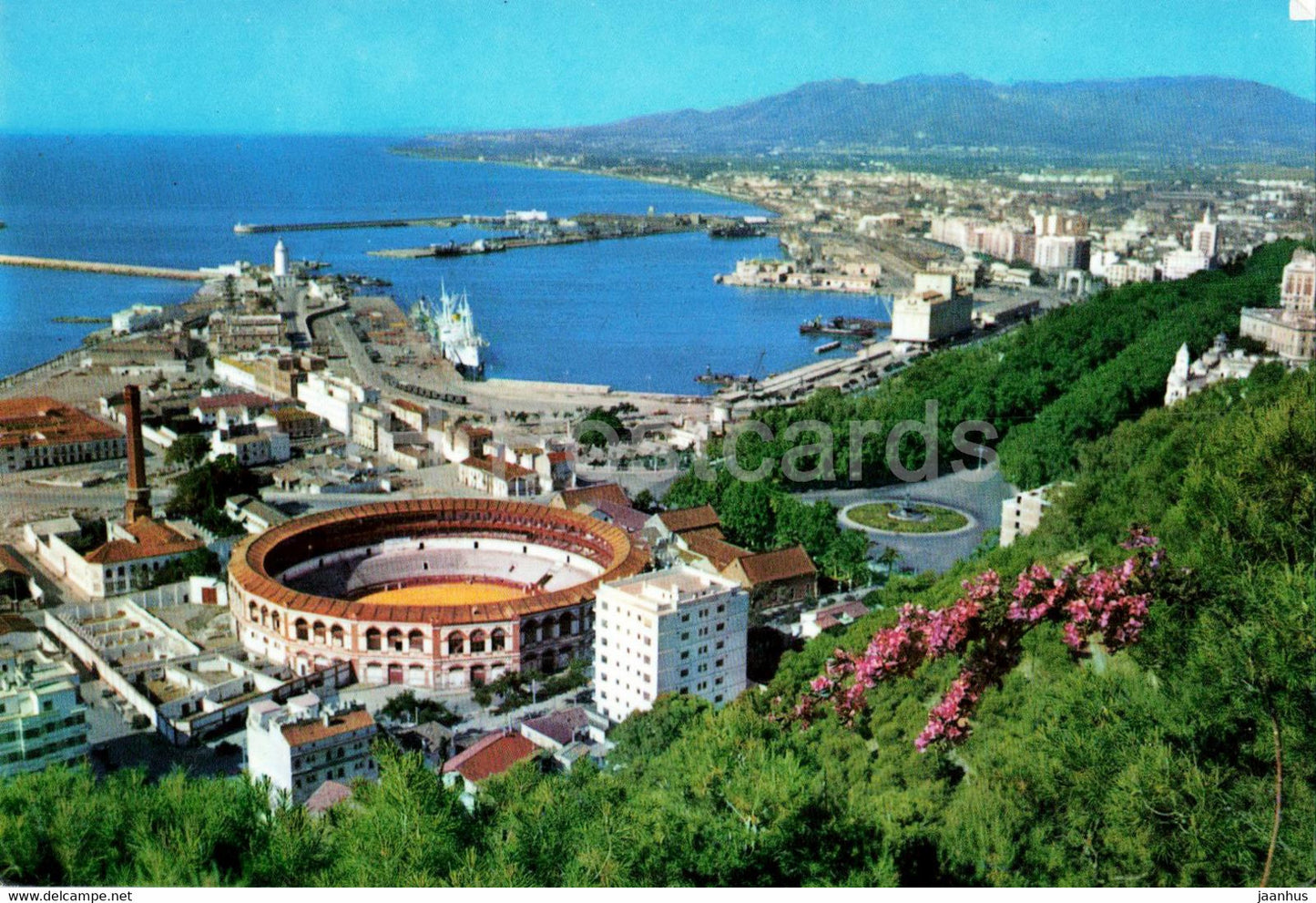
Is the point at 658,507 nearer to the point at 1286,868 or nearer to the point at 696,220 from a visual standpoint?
the point at 1286,868

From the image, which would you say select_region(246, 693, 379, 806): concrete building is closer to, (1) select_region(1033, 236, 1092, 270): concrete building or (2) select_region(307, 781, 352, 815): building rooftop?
(2) select_region(307, 781, 352, 815): building rooftop

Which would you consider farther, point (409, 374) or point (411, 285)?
point (411, 285)

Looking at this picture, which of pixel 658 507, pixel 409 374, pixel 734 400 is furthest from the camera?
pixel 409 374

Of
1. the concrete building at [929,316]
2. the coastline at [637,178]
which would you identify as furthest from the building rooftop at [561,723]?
the coastline at [637,178]

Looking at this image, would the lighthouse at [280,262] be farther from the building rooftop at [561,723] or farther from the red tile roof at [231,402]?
the building rooftop at [561,723]

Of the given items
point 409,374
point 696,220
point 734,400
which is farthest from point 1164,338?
point 696,220

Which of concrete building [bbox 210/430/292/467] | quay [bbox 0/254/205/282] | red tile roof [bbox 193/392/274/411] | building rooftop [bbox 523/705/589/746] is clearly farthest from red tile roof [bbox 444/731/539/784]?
quay [bbox 0/254/205/282]
